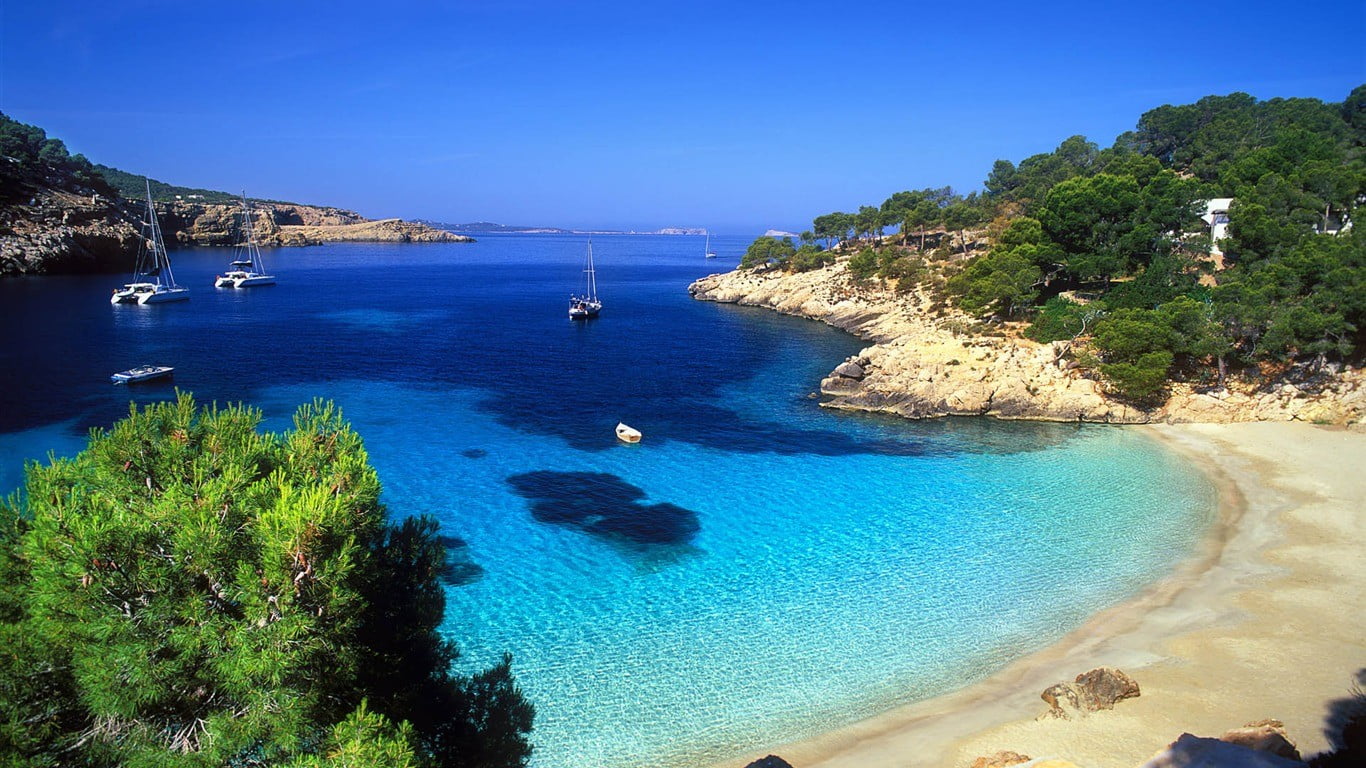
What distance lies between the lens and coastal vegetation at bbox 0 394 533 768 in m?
7.01

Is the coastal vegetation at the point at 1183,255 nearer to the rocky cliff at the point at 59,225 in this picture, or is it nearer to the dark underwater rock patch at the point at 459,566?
the dark underwater rock patch at the point at 459,566

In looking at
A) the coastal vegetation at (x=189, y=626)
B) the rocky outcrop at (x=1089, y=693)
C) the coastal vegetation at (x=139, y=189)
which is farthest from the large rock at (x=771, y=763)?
the coastal vegetation at (x=139, y=189)

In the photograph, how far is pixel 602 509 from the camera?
24.6 m

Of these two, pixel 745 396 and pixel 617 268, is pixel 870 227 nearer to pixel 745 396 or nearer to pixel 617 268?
pixel 745 396

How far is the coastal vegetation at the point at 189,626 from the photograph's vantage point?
7.01m

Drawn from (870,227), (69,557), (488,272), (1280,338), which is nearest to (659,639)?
(69,557)

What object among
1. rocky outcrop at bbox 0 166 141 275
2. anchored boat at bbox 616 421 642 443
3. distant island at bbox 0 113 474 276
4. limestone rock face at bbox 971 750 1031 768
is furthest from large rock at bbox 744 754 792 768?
rocky outcrop at bbox 0 166 141 275

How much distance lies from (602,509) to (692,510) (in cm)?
304

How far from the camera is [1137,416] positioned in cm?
3453

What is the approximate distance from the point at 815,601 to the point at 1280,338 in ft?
89.3

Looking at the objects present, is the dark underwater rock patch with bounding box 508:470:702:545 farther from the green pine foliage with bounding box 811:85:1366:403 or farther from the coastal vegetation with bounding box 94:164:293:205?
the coastal vegetation with bounding box 94:164:293:205

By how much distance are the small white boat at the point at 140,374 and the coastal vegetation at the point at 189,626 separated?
1398 inches

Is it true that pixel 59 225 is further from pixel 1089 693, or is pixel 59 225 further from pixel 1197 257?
pixel 1197 257

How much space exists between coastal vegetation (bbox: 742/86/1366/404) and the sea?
6.49 meters
